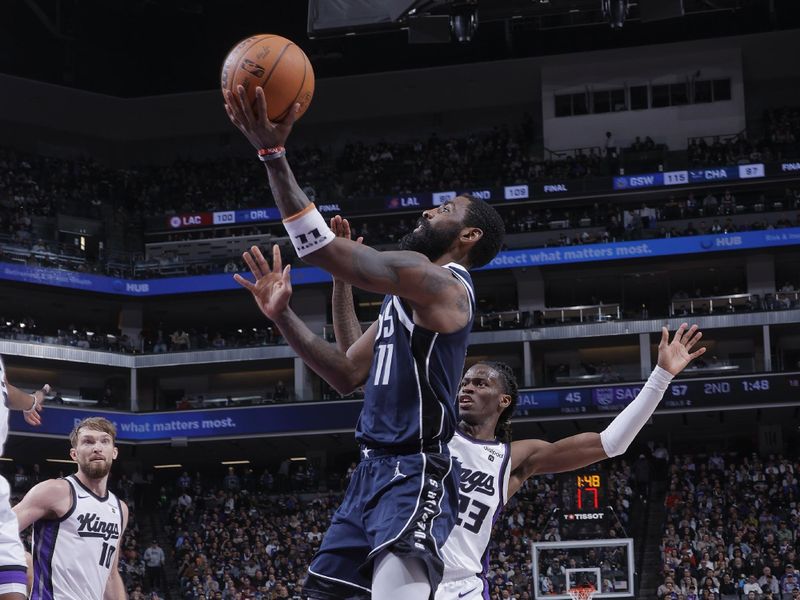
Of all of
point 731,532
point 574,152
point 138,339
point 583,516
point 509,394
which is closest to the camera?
point 509,394

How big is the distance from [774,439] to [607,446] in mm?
34480

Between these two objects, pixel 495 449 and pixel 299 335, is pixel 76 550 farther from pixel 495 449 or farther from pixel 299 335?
pixel 299 335

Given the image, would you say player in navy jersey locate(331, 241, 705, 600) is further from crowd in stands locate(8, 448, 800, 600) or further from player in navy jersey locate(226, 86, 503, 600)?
crowd in stands locate(8, 448, 800, 600)

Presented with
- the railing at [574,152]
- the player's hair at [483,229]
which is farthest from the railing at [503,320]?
the player's hair at [483,229]

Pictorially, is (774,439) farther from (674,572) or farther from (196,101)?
(196,101)

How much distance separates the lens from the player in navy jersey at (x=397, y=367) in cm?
463

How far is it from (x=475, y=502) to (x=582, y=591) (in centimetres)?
1394

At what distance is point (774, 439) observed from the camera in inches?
1534

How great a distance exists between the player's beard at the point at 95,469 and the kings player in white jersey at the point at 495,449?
108 inches

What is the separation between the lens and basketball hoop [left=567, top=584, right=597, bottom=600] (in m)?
19.2

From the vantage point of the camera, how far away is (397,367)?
5000 millimetres

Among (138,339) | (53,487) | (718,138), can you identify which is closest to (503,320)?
(718,138)

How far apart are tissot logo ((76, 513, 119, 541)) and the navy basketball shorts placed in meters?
3.50

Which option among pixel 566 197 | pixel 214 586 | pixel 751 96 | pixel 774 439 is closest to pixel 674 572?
pixel 214 586
